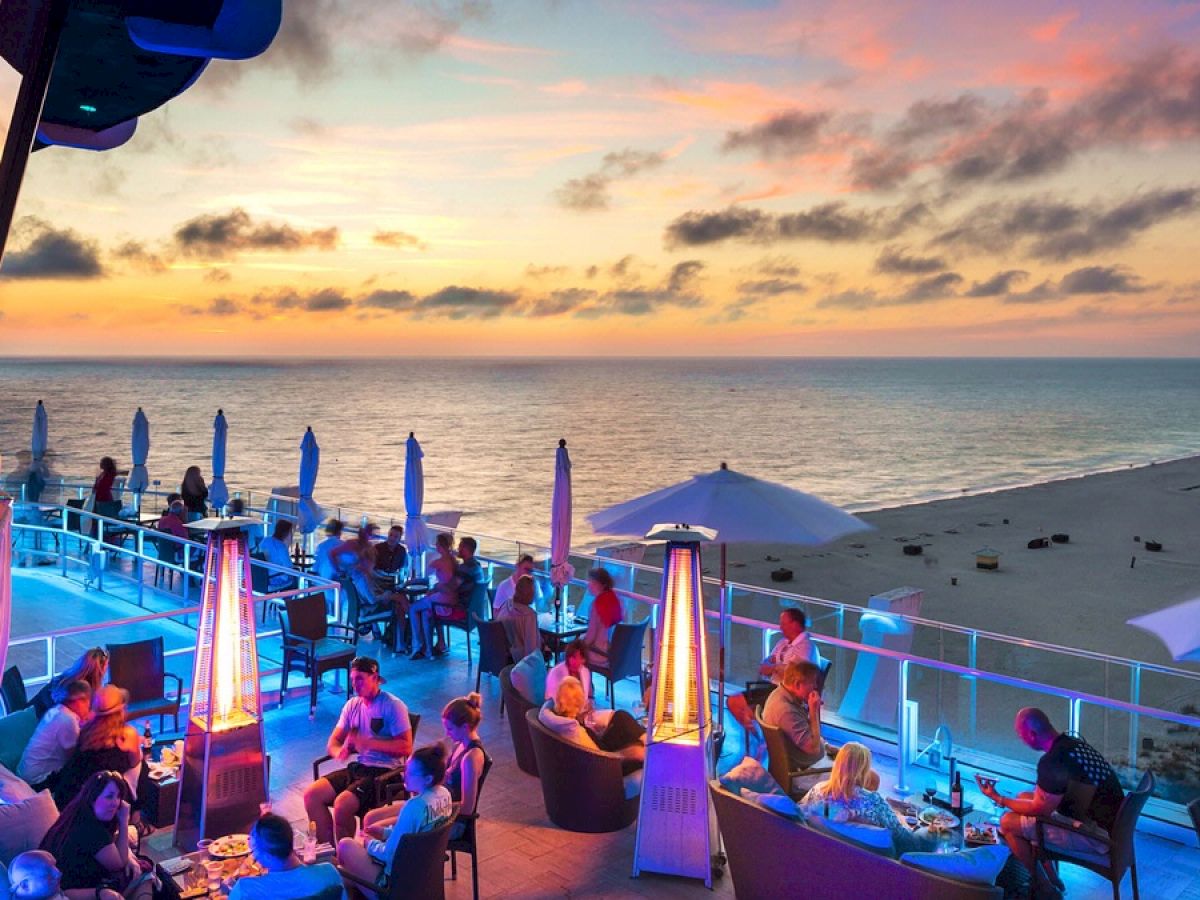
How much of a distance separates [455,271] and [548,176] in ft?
246

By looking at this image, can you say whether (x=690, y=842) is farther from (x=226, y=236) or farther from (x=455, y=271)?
(x=455, y=271)

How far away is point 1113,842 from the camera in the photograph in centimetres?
537

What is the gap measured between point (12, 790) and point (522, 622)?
4.87 m

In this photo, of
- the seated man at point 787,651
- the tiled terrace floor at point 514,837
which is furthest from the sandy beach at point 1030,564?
the seated man at point 787,651

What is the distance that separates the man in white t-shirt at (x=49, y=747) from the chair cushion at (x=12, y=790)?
58 cm

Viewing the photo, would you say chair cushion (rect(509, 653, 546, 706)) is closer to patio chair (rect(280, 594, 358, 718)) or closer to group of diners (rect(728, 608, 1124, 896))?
patio chair (rect(280, 594, 358, 718))

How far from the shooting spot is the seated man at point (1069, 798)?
5449mm

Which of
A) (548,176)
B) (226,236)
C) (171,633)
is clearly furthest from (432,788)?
(226,236)

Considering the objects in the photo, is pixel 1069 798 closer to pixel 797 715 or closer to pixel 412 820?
pixel 797 715

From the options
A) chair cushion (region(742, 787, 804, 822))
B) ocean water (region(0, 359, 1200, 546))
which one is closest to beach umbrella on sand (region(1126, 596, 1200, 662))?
chair cushion (region(742, 787, 804, 822))

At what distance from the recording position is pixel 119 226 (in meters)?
77.1

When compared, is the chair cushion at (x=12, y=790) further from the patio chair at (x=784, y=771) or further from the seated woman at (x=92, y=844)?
the patio chair at (x=784, y=771)

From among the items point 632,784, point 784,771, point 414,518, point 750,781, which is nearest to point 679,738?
point 750,781

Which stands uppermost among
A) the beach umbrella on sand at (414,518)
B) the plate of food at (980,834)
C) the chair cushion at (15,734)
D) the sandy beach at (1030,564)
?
the beach umbrella on sand at (414,518)
